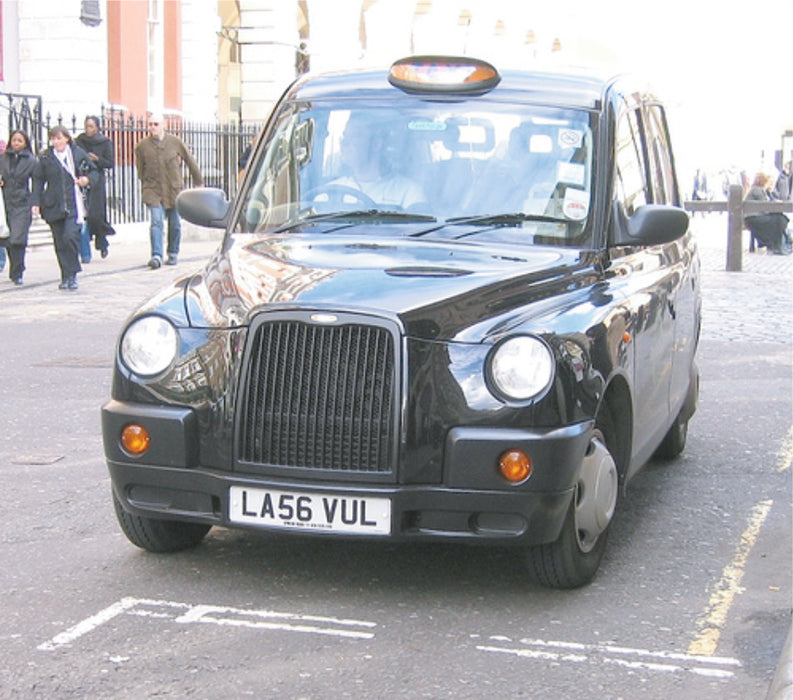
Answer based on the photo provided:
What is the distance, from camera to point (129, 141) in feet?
83.1

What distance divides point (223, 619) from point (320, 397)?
76cm

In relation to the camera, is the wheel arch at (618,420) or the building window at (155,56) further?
the building window at (155,56)

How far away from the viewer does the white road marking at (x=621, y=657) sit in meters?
4.51

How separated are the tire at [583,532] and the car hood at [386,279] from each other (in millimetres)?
599

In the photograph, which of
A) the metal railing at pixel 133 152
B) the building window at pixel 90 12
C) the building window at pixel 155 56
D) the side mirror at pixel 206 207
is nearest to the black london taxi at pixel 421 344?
the side mirror at pixel 206 207

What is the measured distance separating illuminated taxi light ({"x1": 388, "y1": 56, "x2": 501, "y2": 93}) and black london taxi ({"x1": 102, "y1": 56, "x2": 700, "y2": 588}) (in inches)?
0.5

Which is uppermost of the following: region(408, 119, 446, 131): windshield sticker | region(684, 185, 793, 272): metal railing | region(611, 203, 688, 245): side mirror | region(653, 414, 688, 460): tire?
region(408, 119, 446, 131): windshield sticker

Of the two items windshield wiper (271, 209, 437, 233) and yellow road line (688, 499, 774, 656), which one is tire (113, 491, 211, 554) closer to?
windshield wiper (271, 209, 437, 233)

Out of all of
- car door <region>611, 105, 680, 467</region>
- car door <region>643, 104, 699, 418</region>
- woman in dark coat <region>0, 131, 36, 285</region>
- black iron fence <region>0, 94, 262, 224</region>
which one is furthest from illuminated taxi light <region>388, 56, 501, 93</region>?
black iron fence <region>0, 94, 262, 224</region>

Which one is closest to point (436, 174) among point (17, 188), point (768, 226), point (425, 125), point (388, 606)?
point (425, 125)

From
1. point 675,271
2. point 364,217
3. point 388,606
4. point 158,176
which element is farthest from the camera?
point 158,176

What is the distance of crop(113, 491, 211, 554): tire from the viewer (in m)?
5.52

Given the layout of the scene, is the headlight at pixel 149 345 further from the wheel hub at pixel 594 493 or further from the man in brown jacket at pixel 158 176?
the man in brown jacket at pixel 158 176

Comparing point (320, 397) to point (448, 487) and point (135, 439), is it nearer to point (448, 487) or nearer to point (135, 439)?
point (448, 487)
